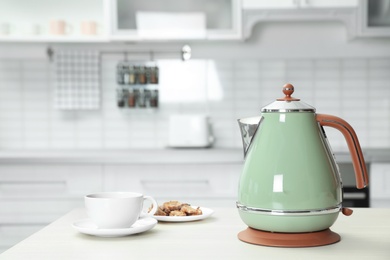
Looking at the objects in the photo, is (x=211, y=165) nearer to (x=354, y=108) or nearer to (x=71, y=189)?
(x=71, y=189)

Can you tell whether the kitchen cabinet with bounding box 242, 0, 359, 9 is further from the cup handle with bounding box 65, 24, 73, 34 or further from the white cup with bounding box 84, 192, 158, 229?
the white cup with bounding box 84, 192, 158, 229

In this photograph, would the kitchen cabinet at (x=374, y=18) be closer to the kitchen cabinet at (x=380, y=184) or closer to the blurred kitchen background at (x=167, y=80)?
the blurred kitchen background at (x=167, y=80)

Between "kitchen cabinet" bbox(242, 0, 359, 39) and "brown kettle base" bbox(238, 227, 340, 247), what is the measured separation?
2.20 metres

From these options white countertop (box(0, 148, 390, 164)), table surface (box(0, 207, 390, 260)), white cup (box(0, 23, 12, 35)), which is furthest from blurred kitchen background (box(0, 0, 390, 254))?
table surface (box(0, 207, 390, 260))

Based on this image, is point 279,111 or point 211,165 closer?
point 279,111

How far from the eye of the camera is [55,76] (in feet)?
11.8

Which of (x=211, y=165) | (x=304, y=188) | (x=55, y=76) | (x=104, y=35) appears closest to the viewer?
(x=304, y=188)

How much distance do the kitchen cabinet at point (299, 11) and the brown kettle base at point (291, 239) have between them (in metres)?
2.20

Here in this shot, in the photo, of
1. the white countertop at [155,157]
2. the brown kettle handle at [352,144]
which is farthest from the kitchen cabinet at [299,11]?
the brown kettle handle at [352,144]

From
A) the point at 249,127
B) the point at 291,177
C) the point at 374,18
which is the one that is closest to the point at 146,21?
the point at 374,18

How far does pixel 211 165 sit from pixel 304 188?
6.19 feet

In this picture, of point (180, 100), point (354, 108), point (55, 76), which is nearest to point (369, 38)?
point (354, 108)

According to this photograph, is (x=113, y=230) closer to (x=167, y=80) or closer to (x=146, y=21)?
(x=146, y=21)

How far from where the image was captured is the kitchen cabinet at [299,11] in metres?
3.22
